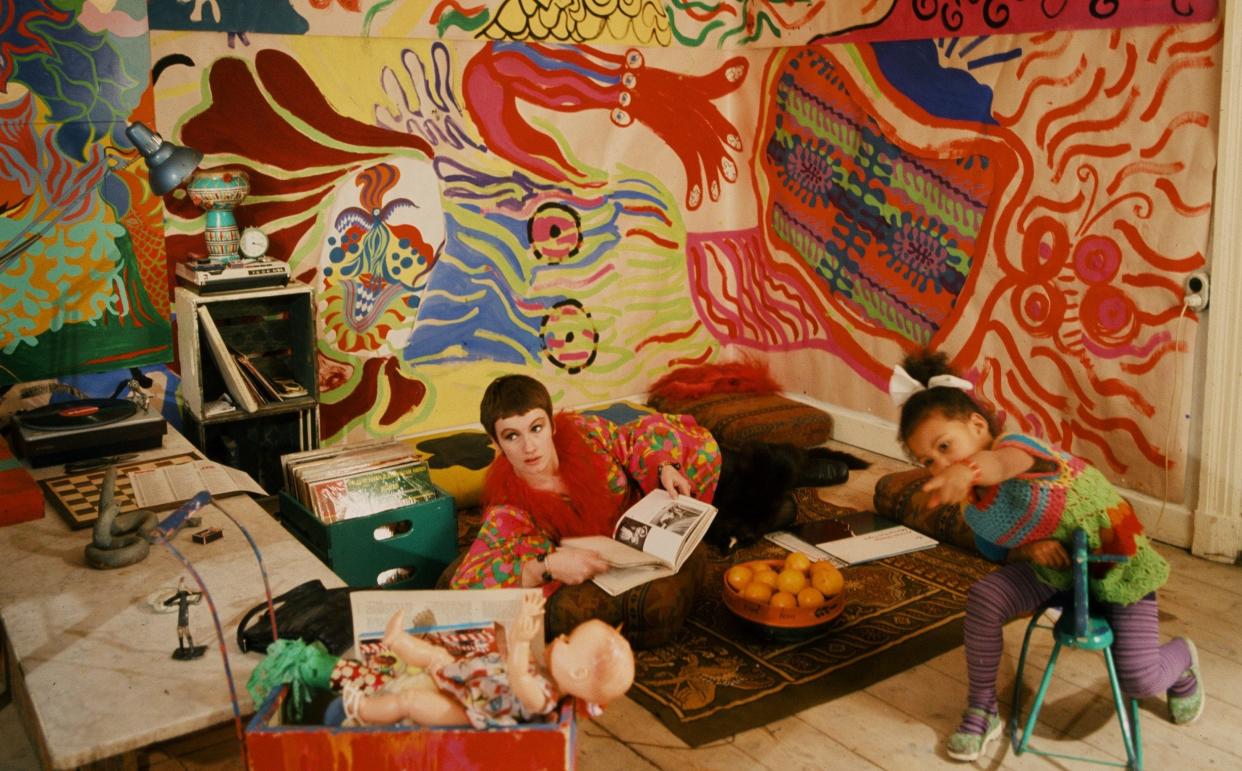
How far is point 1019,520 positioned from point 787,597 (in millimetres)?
822

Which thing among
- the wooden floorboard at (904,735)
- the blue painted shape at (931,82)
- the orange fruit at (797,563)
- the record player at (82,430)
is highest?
the blue painted shape at (931,82)

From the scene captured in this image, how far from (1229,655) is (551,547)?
1928 mm

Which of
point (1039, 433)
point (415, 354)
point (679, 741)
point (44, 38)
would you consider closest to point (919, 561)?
point (1039, 433)

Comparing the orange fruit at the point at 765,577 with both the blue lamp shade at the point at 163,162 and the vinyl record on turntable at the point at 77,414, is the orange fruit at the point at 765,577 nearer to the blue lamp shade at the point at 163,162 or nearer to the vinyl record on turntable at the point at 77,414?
the vinyl record on turntable at the point at 77,414

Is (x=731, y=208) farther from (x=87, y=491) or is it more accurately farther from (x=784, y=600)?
(x=87, y=491)

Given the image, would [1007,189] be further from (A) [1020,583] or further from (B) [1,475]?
(B) [1,475]

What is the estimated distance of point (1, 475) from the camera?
286 centimetres

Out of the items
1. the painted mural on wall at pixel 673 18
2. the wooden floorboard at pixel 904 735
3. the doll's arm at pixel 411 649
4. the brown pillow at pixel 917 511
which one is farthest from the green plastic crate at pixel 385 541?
the painted mural on wall at pixel 673 18

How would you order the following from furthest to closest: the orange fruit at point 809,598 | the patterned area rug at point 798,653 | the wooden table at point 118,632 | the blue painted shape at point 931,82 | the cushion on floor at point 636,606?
the blue painted shape at point 931,82 < the orange fruit at point 809,598 < the cushion on floor at point 636,606 < the patterned area rug at point 798,653 < the wooden table at point 118,632

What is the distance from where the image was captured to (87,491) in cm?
292

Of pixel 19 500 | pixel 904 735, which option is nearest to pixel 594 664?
pixel 904 735

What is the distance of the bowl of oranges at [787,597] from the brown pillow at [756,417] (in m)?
1.47

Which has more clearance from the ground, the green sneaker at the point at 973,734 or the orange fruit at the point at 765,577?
the orange fruit at the point at 765,577

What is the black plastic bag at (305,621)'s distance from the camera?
201 centimetres
